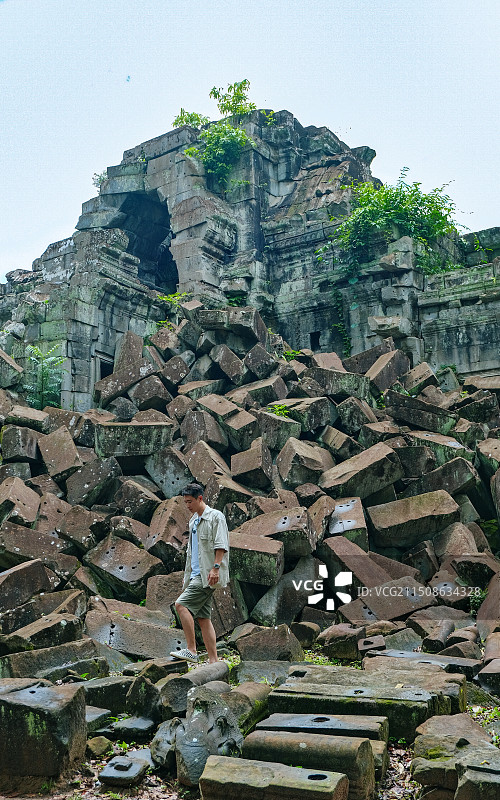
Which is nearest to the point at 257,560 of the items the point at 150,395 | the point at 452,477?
the point at 452,477

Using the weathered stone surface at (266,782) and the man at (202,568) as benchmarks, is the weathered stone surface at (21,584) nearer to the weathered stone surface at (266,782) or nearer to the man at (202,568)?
the man at (202,568)

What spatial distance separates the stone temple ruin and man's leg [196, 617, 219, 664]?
0.86 ft

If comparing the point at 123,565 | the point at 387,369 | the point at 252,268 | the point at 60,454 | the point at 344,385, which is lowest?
the point at 123,565

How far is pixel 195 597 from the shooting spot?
521 cm

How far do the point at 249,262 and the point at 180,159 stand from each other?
301 centimetres

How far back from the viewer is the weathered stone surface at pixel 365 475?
7.59m

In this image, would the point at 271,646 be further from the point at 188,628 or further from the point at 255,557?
the point at 255,557

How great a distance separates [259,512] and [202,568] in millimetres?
1923

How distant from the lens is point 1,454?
27.5ft

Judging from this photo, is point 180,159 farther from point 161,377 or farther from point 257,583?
point 257,583

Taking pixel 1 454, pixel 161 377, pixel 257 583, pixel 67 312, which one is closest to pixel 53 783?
pixel 257 583

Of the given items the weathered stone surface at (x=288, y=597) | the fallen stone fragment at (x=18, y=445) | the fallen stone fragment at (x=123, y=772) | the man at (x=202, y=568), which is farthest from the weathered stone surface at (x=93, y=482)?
the fallen stone fragment at (x=123, y=772)

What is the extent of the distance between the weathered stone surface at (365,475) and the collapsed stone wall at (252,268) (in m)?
4.58

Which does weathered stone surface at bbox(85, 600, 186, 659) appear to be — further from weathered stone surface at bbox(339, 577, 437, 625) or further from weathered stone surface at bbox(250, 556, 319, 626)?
weathered stone surface at bbox(339, 577, 437, 625)
